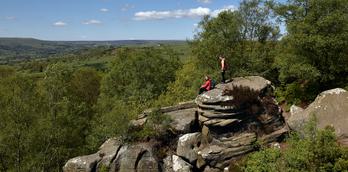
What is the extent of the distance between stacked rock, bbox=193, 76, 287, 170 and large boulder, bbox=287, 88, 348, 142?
70.7 inches

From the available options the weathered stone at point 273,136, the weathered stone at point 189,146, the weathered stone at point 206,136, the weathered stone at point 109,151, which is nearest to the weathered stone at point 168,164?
the weathered stone at point 189,146

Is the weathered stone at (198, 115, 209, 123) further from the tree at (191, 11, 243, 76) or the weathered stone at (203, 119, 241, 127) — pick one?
the tree at (191, 11, 243, 76)

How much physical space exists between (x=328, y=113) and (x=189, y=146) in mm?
10425

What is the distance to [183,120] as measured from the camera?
103 ft

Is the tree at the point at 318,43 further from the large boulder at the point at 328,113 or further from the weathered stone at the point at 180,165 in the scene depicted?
the weathered stone at the point at 180,165

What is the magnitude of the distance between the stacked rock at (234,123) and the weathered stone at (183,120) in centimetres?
100

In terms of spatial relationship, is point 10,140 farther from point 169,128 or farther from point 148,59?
point 148,59

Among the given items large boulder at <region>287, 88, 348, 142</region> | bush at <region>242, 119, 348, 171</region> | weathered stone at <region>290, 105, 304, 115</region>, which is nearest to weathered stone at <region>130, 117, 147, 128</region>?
large boulder at <region>287, 88, 348, 142</region>

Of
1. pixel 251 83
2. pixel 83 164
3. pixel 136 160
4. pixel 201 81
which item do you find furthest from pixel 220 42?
pixel 83 164

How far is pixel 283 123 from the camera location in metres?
29.8

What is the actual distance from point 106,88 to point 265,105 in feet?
118

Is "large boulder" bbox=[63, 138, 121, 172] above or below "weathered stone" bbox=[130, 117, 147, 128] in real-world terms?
below

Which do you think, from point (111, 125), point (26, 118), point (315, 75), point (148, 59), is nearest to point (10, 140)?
point (26, 118)

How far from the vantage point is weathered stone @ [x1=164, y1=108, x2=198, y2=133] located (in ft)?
101
